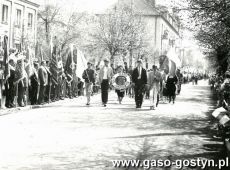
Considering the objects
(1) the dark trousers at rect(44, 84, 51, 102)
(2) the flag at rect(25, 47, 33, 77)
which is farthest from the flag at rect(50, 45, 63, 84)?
(2) the flag at rect(25, 47, 33, 77)

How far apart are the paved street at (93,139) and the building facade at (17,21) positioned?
2522 cm

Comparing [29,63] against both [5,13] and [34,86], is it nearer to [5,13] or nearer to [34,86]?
[34,86]

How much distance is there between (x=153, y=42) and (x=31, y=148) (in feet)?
214

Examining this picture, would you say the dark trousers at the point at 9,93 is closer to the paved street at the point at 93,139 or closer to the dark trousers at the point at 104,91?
the paved street at the point at 93,139

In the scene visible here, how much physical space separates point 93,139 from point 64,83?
508 inches

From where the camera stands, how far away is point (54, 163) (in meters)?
7.55

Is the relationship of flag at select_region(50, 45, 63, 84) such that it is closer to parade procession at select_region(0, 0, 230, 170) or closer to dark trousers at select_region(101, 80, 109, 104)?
parade procession at select_region(0, 0, 230, 170)

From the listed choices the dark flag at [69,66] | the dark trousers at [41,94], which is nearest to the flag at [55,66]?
the dark flag at [69,66]

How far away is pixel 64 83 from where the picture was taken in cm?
2284

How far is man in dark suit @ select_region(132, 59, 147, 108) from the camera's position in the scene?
62.4 feet

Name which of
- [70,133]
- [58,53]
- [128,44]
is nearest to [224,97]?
[70,133]

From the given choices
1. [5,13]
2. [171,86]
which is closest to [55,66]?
[171,86]

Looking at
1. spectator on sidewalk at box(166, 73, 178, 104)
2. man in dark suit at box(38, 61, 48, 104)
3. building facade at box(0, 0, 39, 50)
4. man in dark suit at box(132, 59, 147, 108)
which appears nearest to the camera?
man in dark suit at box(38, 61, 48, 104)

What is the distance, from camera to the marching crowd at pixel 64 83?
16625mm
